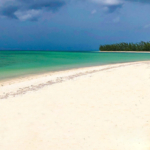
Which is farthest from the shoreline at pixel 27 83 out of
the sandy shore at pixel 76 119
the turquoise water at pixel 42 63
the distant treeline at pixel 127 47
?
the distant treeline at pixel 127 47

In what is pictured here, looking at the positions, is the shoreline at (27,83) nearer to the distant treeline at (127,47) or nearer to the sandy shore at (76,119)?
the sandy shore at (76,119)

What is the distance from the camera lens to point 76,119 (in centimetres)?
479

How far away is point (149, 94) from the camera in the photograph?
265 inches

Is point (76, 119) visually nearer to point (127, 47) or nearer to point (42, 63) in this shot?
point (42, 63)

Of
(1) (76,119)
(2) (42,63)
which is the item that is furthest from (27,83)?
(2) (42,63)

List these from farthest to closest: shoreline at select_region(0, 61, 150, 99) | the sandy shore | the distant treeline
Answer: the distant treeline
shoreline at select_region(0, 61, 150, 99)
the sandy shore

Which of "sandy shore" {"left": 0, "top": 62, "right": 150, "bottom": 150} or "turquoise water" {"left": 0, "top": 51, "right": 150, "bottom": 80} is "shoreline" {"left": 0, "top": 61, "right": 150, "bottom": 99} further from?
"turquoise water" {"left": 0, "top": 51, "right": 150, "bottom": 80}

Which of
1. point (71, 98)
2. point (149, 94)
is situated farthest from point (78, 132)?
Result: point (149, 94)

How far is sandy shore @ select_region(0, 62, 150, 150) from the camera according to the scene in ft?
12.1

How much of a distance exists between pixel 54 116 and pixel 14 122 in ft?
3.37

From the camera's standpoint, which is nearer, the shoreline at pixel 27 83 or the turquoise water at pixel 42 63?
the shoreline at pixel 27 83

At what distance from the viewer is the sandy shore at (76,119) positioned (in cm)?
370

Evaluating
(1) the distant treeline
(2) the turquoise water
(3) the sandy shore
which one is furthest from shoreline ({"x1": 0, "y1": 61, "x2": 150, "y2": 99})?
(1) the distant treeline

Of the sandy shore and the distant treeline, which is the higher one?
the distant treeline
